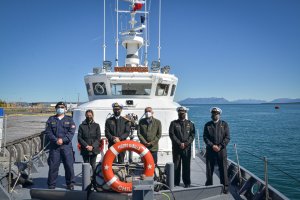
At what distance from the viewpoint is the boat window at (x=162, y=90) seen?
31.5ft

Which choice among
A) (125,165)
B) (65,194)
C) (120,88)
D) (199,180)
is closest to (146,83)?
(120,88)

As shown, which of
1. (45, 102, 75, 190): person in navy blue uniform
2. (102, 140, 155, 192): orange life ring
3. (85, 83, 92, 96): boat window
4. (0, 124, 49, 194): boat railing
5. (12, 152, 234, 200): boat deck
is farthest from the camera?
(85, 83, 92, 96): boat window

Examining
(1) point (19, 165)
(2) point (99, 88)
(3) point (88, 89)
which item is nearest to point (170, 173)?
(1) point (19, 165)

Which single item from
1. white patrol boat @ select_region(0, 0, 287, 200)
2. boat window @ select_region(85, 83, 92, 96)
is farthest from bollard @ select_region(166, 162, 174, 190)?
boat window @ select_region(85, 83, 92, 96)

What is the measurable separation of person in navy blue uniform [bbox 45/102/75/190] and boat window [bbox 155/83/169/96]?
166 inches

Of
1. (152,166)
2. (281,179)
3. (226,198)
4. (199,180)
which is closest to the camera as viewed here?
(152,166)

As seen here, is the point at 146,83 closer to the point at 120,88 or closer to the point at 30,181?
the point at 120,88

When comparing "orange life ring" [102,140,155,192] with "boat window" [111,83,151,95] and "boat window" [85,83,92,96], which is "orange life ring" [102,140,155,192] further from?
"boat window" [85,83,92,96]

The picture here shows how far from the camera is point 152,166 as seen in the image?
517 cm

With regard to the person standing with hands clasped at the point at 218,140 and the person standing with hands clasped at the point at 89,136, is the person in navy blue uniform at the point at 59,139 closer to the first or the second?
the person standing with hands clasped at the point at 89,136

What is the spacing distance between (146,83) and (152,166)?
4517mm

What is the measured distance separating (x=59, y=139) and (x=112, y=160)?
143 centimetres

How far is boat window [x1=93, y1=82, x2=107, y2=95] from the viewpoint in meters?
9.53

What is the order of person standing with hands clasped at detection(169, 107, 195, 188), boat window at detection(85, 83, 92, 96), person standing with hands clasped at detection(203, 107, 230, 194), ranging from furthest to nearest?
1. boat window at detection(85, 83, 92, 96)
2. person standing with hands clasped at detection(169, 107, 195, 188)
3. person standing with hands clasped at detection(203, 107, 230, 194)
